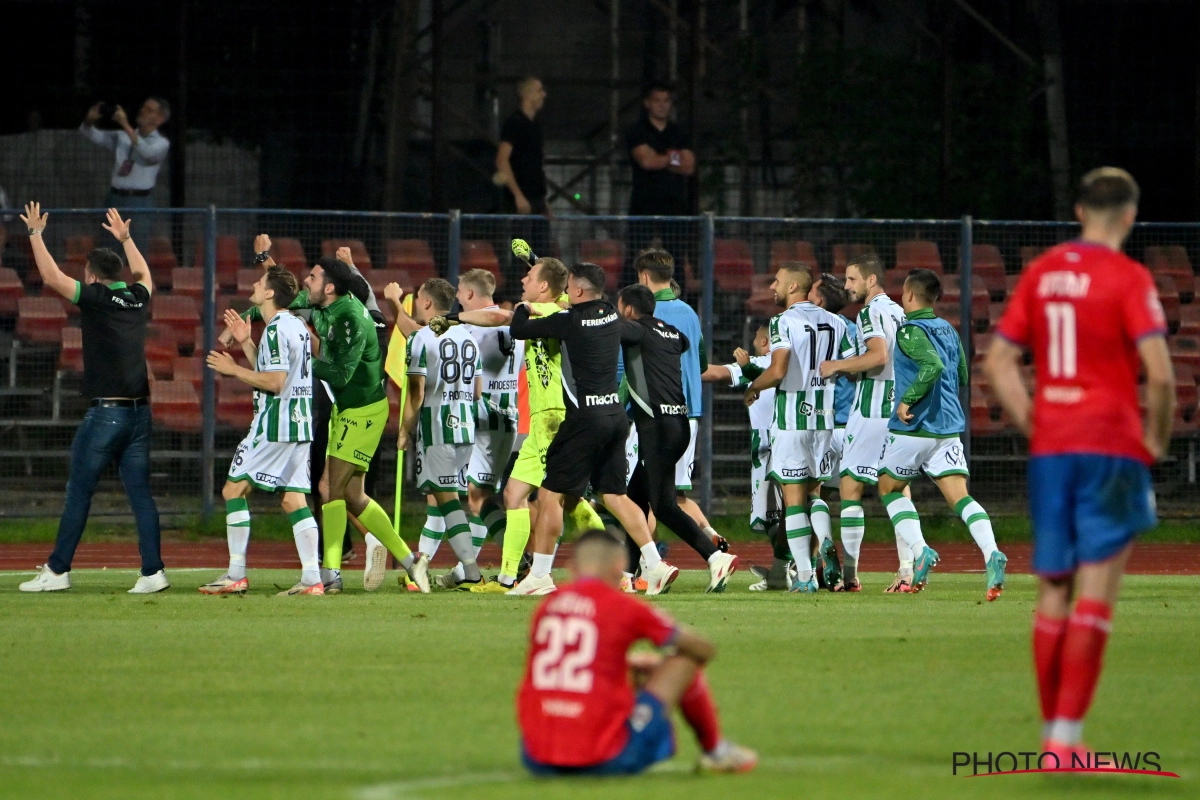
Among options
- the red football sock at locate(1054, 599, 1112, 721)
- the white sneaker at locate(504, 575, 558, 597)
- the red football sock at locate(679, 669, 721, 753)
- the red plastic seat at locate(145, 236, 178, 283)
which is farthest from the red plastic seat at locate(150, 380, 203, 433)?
the red football sock at locate(1054, 599, 1112, 721)

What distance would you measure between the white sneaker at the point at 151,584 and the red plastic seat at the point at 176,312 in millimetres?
5527

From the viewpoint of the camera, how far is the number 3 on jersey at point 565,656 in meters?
5.64

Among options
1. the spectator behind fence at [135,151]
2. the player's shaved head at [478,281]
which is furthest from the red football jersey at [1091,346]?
the spectator behind fence at [135,151]

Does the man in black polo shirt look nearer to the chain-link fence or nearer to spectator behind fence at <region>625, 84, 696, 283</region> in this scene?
the chain-link fence

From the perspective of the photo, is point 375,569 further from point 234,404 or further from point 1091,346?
point 1091,346

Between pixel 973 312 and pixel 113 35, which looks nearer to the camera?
pixel 973 312

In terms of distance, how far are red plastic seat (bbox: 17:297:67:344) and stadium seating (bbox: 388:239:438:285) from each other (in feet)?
11.1

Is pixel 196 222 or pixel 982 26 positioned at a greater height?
pixel 982 26

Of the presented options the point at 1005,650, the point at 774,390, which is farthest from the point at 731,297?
the point at 1005,650

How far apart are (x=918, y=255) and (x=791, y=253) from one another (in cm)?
130

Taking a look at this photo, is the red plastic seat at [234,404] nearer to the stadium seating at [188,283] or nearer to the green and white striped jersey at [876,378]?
the stadium seating at [188,283]

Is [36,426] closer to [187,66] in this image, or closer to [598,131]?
[187,66]

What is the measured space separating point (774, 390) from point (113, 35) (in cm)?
1090

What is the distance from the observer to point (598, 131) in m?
22.6
